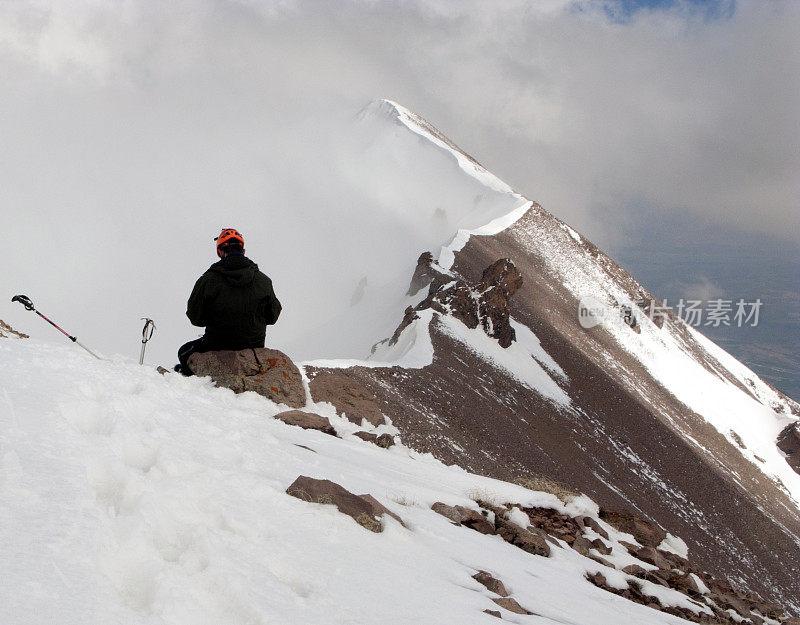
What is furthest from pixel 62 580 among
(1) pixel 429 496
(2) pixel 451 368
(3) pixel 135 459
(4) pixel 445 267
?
(4) pixel 445 267

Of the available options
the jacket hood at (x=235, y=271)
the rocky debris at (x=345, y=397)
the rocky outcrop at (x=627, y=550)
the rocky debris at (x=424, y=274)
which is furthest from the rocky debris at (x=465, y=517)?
the rocky debris at (x=424, y=274)

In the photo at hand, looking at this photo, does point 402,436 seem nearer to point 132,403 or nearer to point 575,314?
point 132,403

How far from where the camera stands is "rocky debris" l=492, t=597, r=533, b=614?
13.9ft

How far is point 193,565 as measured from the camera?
3.02 meters

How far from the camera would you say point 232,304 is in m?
10.2

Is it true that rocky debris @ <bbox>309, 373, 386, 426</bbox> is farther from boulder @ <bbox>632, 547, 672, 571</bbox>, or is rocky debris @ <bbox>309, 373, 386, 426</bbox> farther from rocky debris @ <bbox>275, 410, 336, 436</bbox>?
boulder @ <bbox>632, 547, 672, 571</bbox>

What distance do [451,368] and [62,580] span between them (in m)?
27.8

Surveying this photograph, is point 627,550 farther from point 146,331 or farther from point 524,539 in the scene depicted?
point 146,331

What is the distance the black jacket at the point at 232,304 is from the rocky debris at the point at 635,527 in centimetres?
787

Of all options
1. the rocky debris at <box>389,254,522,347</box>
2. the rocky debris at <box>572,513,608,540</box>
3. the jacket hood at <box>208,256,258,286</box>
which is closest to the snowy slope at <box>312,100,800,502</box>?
the rocky debris at <box>389,254,522,347</box>

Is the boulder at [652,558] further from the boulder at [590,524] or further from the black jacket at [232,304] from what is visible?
the black jacket at [232,304]

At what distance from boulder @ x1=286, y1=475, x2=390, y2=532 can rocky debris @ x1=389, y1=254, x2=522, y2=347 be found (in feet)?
99.3

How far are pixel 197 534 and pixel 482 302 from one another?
3681cm

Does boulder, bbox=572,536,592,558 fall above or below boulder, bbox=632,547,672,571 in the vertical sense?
below
